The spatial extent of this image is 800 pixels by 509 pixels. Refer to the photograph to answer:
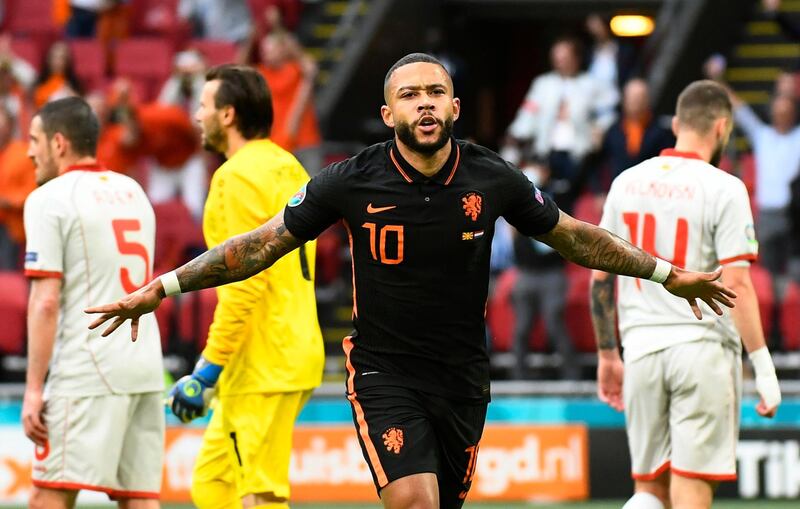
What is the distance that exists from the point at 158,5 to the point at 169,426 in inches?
284

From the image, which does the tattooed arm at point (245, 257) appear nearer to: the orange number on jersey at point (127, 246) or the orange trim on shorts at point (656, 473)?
the orange number on jersey at point (127, 246)

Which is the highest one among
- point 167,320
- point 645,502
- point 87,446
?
point 167,320

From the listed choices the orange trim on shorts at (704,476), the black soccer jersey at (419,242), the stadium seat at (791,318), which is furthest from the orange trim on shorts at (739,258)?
the stadium seat at (791,318)

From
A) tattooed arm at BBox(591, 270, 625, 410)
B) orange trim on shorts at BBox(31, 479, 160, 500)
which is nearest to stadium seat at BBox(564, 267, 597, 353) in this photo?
tattooed arm at BBox(591, 270, 625, 410)

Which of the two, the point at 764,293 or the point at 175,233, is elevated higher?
the point at 175,233

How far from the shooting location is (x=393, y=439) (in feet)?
21.3

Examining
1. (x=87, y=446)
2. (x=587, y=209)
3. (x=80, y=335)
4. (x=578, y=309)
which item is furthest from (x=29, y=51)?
(x=87, y=446)

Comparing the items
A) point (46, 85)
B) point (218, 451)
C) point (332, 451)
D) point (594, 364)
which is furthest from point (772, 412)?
point (46, 85)

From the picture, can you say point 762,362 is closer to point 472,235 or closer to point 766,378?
point 766,378

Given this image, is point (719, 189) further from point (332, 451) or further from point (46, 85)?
point (46, 85)

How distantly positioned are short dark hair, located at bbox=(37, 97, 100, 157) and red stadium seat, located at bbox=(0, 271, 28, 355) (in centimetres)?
784

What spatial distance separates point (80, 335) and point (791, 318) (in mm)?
8503

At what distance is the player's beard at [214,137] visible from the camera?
26.1 feet

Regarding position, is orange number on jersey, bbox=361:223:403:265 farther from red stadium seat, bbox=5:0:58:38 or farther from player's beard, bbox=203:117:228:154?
red stadium seat, bbox=5:0:58:38
